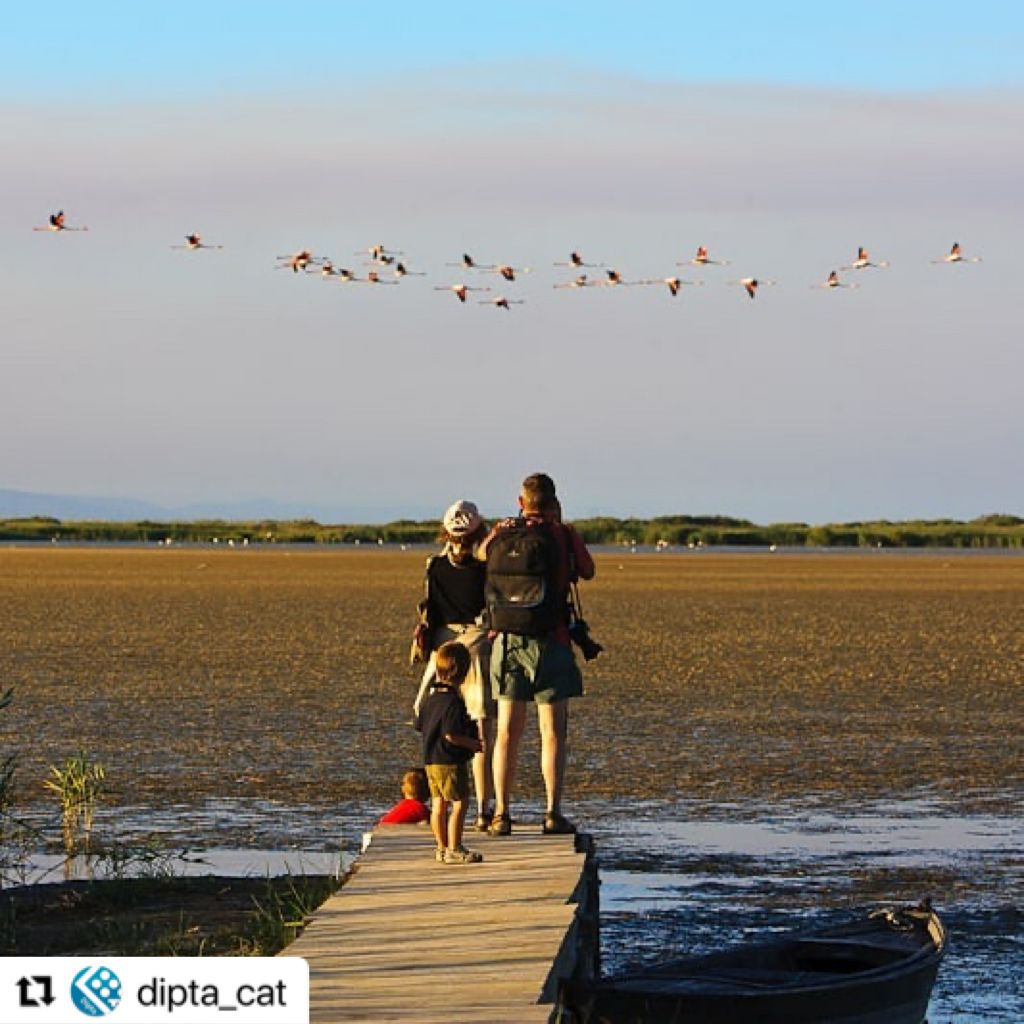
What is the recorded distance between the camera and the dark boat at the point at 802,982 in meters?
11.0

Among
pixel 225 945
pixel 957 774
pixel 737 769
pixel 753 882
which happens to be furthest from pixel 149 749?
pixel 225 945

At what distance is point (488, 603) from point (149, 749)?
381 inches

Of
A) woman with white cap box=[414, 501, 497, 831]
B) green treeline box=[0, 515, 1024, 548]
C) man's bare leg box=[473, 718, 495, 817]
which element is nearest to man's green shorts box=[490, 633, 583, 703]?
woman with white cap box=[414, 501, 497, 831]

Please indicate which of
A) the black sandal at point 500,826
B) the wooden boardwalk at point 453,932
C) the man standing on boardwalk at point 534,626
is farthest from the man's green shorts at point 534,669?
the wooden boardwalk at point 453,932

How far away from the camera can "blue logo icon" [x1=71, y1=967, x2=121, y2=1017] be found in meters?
8.55

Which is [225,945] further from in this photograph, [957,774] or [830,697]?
[830,697]

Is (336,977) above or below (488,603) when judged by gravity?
below

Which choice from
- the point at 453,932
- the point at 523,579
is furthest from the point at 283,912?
the point at 453,932

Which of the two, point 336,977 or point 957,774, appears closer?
point 336,977

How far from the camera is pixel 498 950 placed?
36.4 ft

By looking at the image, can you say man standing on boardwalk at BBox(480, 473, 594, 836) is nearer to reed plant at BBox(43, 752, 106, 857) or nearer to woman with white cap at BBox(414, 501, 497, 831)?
woman with white cap at BBox(414, 501, 497, 831)

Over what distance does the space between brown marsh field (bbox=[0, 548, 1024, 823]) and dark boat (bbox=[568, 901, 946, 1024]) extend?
6900 millimetres

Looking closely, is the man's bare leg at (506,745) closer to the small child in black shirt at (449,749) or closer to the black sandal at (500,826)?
the black sandal at (500,826)

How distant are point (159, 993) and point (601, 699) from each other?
20.2 meters
